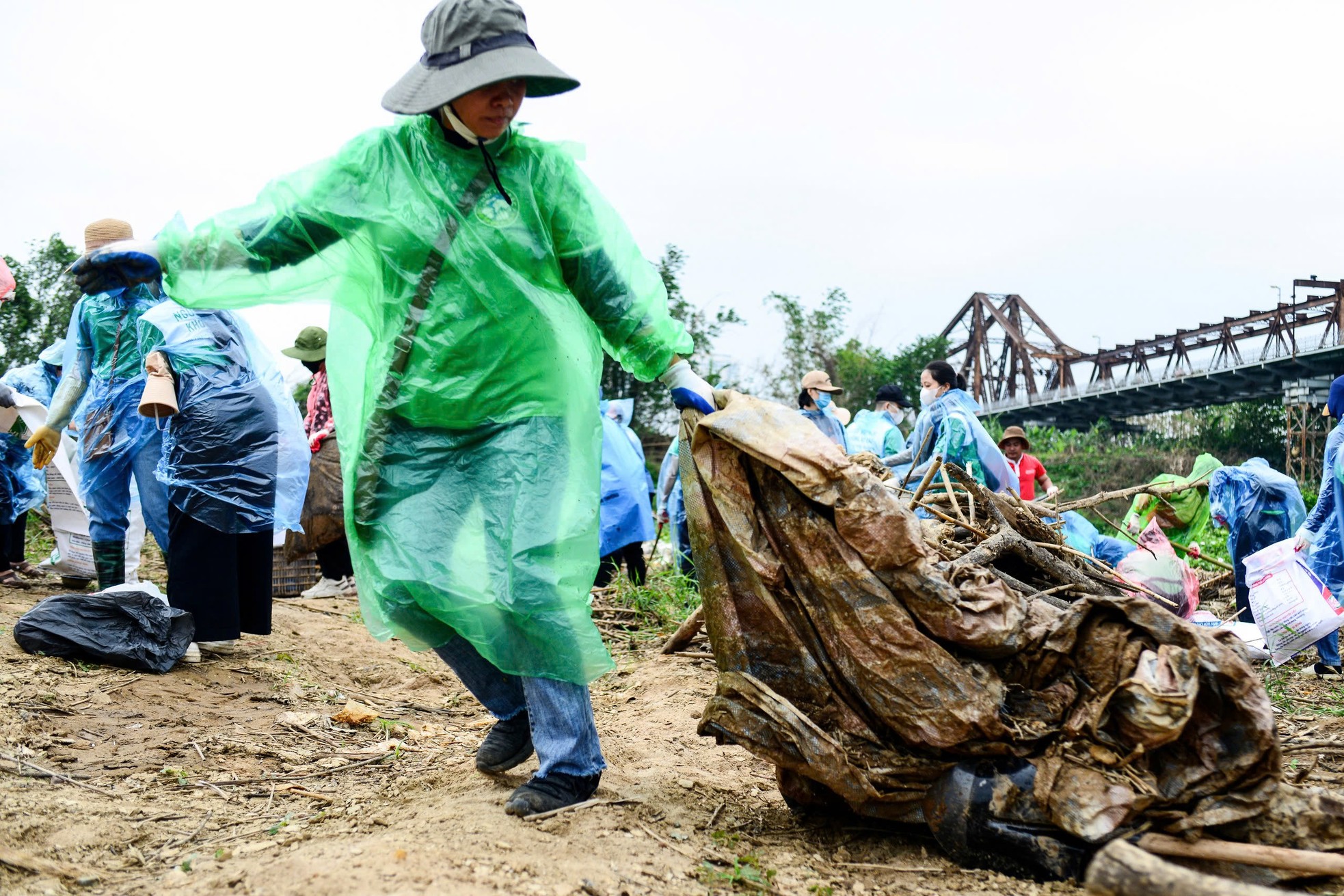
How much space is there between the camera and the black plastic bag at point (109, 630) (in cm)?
388

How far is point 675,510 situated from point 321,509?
A: 230 cm

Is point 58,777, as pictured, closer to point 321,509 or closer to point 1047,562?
point 1047,562

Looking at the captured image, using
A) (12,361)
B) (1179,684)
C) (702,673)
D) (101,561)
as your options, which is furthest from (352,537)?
(12,361)

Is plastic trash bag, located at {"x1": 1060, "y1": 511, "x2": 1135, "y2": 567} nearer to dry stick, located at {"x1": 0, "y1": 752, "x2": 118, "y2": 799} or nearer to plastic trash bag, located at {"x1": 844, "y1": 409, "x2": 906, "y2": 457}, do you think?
plastic trash bag, located at {"x1": 844, "y1": 409, "x2": 906, "y2": 457}

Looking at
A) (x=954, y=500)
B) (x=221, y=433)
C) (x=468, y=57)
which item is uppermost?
(x=468, y=57)

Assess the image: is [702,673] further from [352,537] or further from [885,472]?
[352,537]

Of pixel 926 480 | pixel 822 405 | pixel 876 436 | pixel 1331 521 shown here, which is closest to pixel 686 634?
pixel 926 480

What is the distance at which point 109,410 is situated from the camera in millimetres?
4344

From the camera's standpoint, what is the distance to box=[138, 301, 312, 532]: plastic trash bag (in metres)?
4.05

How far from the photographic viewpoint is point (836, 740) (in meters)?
2.25

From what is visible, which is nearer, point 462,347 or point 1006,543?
point 462,347

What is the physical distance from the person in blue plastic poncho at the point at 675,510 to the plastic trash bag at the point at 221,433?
7.75ft

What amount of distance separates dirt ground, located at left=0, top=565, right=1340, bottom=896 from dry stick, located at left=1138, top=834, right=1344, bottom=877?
0.19 metres

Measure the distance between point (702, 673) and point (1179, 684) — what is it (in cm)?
246
